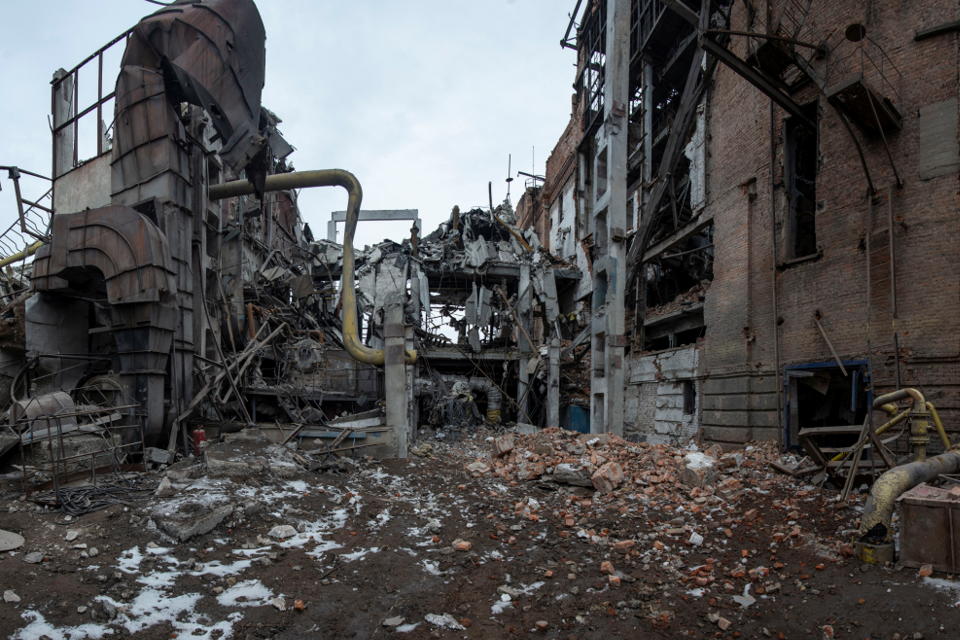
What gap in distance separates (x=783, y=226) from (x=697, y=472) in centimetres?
639

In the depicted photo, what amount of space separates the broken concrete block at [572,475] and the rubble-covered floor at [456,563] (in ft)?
0.11

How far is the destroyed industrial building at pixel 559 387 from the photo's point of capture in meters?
4.64

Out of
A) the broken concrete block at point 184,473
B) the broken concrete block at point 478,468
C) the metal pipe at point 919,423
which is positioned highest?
the metal pipe at point 919,423

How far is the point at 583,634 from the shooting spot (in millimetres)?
4152

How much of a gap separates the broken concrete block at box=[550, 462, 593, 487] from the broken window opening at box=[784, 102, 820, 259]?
22.6ft

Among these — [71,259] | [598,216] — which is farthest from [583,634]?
[598,216]

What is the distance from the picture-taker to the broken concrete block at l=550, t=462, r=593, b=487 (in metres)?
7.91

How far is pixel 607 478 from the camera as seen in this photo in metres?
7.76

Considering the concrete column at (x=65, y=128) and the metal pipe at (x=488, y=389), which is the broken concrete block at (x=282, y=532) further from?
the metal pipe at (x=488, y=389)

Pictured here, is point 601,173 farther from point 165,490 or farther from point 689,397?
point 165,490

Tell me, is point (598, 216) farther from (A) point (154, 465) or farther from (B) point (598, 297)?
(A) point (154, 465)

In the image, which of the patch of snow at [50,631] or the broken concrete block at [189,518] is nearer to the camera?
the patch of snow at [50,631]

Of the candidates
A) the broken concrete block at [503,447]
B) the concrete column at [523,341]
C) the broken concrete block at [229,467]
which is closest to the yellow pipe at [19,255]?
the broken concrete block at [229,467]

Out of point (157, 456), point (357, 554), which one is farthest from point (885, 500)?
point (157, 456)
